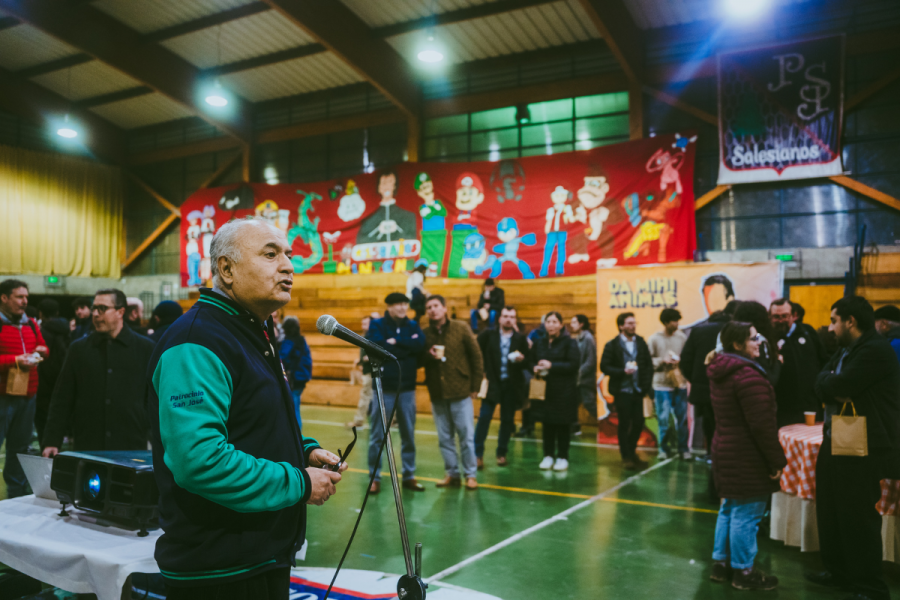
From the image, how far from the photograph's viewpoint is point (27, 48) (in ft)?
52.5

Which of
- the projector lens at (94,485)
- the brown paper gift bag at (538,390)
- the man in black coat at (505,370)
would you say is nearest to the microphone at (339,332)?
the projector lens at (94,485)

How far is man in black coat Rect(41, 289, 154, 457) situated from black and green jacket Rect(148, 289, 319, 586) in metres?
2.53

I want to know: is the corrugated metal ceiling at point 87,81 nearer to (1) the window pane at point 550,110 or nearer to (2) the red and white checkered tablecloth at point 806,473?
(1) the window pane at point 550,110

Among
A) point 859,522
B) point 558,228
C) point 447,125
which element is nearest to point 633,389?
point 859,522

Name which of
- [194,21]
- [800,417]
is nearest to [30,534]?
[800,417]

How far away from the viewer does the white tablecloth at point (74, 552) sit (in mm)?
2250

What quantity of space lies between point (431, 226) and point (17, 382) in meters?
10.4

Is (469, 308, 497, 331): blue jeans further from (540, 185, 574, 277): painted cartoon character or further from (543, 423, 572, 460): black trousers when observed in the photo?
(543, 423, 572, 460): black trousers

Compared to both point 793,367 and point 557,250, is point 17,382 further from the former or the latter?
point 557,250

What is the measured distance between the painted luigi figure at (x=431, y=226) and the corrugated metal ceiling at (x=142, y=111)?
28.9ft

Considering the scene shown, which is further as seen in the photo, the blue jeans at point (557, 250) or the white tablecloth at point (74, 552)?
the blue jeans at point (557, 250)

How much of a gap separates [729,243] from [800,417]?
8005 mm

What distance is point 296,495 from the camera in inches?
62.1

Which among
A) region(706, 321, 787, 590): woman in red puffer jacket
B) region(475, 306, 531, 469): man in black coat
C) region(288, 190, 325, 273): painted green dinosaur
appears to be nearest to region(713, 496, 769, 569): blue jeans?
region(706, 321, 787, 590): woman in red puffer jacket
